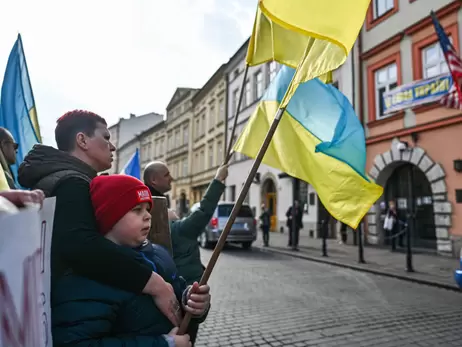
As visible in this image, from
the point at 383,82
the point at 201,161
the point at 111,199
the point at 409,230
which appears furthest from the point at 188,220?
the point at 201,161

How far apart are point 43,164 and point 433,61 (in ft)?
44.9

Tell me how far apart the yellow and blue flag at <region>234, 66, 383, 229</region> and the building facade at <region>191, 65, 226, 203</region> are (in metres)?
25.2

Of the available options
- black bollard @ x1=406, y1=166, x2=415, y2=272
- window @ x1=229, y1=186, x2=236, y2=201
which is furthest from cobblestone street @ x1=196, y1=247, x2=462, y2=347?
window @ x1=229, y1=186, x2=236, y2=201

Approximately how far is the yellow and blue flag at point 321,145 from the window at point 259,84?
21.4 meters

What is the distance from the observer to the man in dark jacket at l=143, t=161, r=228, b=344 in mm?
2791

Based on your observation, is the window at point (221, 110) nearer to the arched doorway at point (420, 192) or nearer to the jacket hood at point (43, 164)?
the arched doorway at point (420, 192)

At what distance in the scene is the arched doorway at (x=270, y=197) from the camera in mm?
22750

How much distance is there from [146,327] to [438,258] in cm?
1167

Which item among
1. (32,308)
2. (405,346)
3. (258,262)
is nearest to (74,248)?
(32,308)

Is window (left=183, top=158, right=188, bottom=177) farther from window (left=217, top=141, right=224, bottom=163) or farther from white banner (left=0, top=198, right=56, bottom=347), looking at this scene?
white banner (left=0, top=198, right=56, bottom=347)

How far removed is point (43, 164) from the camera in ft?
4.98

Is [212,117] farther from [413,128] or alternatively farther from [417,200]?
[417,200]

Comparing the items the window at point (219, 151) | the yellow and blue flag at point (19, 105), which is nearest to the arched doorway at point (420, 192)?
the yellow and blue flag at point (19, 105)

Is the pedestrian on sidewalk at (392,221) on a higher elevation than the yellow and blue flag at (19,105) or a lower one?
lower
